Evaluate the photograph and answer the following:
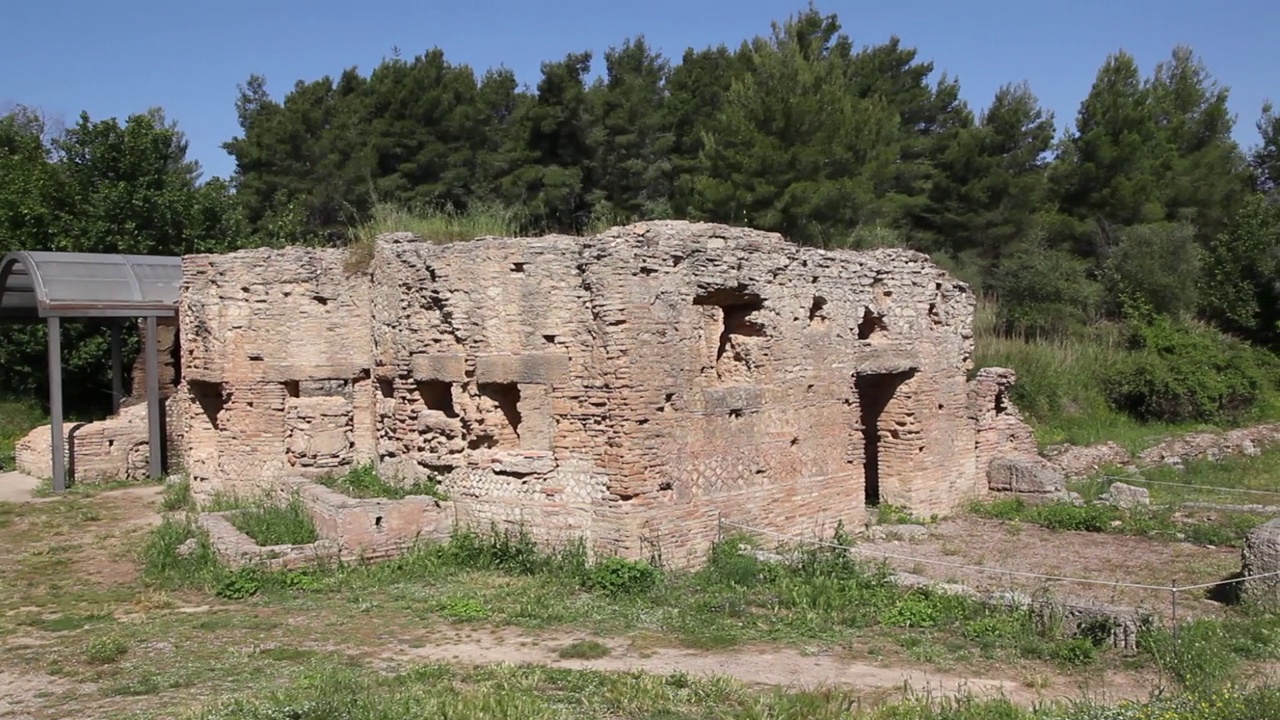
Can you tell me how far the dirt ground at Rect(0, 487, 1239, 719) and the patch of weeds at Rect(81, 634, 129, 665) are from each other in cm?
11

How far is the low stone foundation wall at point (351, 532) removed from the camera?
989cm

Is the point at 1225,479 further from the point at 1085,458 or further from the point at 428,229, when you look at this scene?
the point at 428,229

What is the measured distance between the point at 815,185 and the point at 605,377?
40.6 ft

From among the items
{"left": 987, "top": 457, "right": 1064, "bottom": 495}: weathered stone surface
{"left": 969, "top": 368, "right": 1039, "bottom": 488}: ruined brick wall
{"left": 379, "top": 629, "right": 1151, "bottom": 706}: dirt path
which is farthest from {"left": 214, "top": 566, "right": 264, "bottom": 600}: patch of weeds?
{"left": 987, "top": 457, "right": 1064, "bottom": 495}: weathered stone surface

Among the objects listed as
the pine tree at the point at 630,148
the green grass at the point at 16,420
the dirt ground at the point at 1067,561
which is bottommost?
the dirt ground at the point at 1067,561

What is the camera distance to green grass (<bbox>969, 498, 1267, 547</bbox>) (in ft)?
39.6

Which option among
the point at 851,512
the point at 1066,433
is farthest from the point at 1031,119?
the point at 851,512

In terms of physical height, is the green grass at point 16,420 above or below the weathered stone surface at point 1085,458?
above

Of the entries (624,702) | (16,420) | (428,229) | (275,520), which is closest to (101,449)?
(16,420)

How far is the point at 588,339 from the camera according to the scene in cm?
1006

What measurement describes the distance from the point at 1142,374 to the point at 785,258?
13.9 meters

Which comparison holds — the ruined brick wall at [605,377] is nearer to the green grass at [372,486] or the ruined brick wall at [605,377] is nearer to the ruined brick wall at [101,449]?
the green grass at [372,486]

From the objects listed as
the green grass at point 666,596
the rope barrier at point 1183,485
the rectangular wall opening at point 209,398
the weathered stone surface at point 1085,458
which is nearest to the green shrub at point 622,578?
the green grass at point 666,596

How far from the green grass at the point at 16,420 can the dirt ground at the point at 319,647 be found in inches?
484
